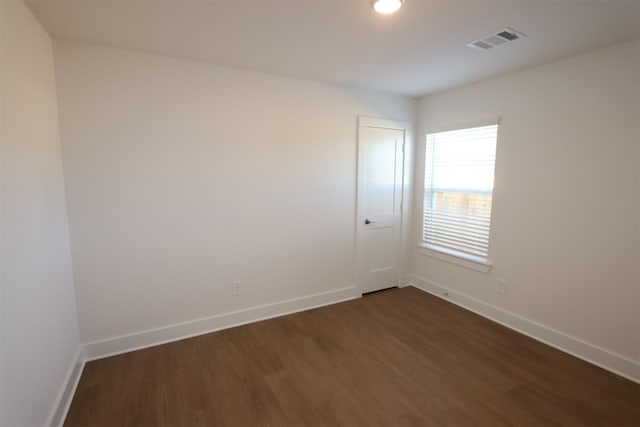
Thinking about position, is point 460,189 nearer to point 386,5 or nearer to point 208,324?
point 386,5

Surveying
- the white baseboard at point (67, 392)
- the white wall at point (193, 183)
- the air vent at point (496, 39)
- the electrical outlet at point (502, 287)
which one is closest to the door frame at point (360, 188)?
the white wall at point (193, 183)

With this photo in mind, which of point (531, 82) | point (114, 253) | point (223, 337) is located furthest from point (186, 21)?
point (531, 82)

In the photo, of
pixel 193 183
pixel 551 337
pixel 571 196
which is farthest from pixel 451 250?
pixel 193 183

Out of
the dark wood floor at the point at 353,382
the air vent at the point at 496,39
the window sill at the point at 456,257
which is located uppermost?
the air vent at the point at 496,39

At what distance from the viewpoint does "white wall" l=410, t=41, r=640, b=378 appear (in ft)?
7.22

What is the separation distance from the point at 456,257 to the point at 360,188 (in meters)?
1.37

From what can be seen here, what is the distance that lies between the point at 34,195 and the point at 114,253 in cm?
86

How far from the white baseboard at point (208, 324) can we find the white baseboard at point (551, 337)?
3.93ft

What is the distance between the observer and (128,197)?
2.44 m

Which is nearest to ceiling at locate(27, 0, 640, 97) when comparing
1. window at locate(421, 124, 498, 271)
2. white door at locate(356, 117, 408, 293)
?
window at locate(421, 124, 498, 271)

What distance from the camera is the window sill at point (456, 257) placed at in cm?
318

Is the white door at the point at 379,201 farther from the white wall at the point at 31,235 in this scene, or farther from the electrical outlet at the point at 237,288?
the white wall at the point at 31,235

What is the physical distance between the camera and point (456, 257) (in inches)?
136

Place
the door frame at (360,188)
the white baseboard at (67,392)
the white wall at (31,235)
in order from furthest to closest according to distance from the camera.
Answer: the door frame at (360,188)
the white baseboard at (67,392)
the white wall at (31,235)
